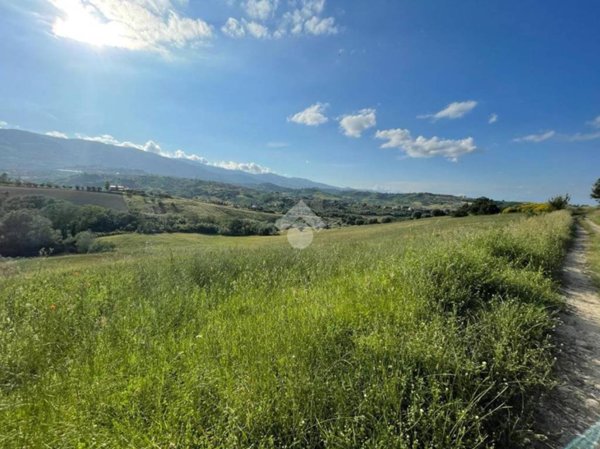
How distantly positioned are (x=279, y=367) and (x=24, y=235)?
225 ft

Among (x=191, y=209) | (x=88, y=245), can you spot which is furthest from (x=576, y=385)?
(x=191, y=209)

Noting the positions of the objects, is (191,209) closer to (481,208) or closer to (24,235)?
(24,235)

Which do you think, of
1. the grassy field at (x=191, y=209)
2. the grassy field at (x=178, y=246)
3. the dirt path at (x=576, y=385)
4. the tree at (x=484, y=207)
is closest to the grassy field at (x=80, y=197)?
the grassy field at (x=191, y=209)

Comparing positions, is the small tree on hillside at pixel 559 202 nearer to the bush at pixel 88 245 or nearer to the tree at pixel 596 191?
the tree at pixel 596 191

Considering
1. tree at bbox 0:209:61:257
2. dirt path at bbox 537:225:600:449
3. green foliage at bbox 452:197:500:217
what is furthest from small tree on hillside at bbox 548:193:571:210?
tree at bbox 0:209:61:257

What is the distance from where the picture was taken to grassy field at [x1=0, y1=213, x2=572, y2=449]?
7.38ft

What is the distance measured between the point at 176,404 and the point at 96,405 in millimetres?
666

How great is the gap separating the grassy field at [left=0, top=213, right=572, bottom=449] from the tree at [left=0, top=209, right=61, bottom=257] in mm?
Result: 59773

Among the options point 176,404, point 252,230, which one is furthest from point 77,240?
point 176,404

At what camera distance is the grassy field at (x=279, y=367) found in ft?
7.38

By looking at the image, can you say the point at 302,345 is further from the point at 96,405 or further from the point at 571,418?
the point at 571,418

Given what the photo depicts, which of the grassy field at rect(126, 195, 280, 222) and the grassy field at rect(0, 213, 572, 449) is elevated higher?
the grassy field at rect(0, 213, 572, 449)

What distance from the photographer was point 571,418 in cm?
299

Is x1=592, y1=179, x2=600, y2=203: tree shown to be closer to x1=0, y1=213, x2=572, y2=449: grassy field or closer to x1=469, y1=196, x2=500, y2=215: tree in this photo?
x1=469, y1=196, x2=500, y2=215: tree
